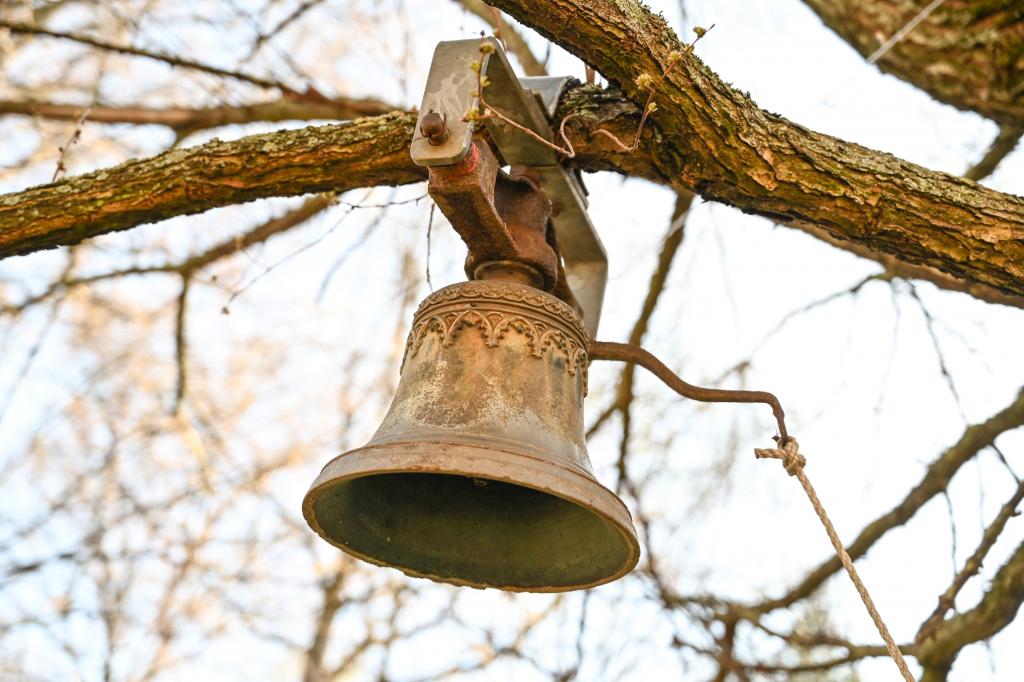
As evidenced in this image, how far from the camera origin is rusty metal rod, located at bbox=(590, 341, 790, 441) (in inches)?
82.3

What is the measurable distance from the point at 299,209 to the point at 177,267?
489 mm

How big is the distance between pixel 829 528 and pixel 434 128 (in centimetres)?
92

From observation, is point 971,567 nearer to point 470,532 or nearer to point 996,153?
point 996,153

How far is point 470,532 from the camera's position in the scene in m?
2.06

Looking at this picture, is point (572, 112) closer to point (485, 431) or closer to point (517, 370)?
point (517, 370)

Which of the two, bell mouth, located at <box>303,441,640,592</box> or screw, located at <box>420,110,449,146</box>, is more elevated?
screw, located at <box>420,110,449,146</box>

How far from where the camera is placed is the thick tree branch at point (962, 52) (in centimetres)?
274

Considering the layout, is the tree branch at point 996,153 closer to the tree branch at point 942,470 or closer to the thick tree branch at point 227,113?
the tree branch at point 942,470

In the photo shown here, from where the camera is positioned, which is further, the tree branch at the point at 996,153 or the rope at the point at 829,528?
the tree branch at the point at 996,153

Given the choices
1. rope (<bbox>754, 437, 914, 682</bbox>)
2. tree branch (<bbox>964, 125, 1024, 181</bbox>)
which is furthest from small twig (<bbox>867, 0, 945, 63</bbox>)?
rope (<bbox>754, 437, 914, 682</bbox>)

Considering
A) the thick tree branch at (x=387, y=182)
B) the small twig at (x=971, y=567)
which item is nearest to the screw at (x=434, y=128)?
the thick tree branch at (x=387, y=182)

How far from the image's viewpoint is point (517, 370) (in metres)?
1.90

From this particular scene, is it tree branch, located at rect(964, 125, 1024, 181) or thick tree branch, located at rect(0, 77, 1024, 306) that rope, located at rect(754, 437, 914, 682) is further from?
tree branch, located at rect(964, 125, 1024, 181)

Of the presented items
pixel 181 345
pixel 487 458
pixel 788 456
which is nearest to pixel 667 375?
pixel 788 456
